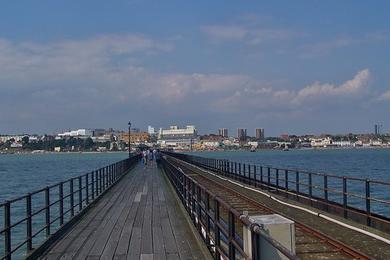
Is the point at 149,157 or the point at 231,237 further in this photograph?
the point at 149,157

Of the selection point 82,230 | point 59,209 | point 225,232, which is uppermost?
point 225,232

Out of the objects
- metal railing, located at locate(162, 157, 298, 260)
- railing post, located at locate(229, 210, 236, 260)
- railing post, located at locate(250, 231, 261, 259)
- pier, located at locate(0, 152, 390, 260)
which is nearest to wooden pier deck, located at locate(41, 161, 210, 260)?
pier, located at locate(0, 152, 390, 260)

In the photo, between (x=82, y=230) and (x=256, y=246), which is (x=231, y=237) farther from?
(x=82, y=230)

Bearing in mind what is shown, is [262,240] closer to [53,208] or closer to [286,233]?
[286,233]

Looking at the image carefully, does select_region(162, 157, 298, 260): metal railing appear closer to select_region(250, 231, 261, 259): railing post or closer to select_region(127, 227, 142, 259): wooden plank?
select_region(250, 231, 261, 259): railing post

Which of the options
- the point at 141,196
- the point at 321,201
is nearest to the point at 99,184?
the point at 141,196

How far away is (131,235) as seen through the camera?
41.3 ft

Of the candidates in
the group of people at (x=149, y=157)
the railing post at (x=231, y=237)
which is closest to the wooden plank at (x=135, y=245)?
the railing post at (x=231, y=237)

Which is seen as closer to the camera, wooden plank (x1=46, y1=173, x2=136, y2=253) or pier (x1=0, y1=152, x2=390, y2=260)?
pier (x1=0, y1=152, x2=390, y2=260)

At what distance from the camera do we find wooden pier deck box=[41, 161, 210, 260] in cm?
1046

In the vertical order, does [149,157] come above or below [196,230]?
above

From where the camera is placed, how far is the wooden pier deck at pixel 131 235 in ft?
34.3

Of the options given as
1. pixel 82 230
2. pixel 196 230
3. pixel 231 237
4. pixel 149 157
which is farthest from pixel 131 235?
pixel 149 157

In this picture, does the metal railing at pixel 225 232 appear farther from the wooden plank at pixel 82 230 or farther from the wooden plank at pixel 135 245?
the wooden plank at pixel 82 230
